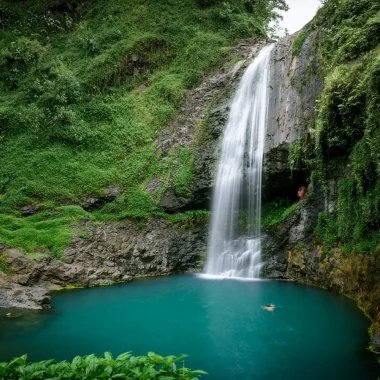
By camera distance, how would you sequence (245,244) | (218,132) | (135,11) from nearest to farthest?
(245,244) < (218,132) < (135,11)

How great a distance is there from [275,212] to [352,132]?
5.22 m

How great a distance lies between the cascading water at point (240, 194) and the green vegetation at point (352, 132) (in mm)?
2772

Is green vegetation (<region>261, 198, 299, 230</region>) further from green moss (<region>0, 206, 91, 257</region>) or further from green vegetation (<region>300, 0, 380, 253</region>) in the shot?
green moss (<region>0, 206, 91, 257</region>)

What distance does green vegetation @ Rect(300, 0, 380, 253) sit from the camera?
8.86 meters

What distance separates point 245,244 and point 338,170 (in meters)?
4.71

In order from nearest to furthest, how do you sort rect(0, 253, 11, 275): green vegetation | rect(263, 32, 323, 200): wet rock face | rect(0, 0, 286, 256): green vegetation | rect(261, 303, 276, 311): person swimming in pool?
rect(261, 303, 276, 311): person swimming in pool, rect(0, 253, 11, 275): green vegetation, rect(263, 32, 323, 200): wet rock face, rect(0, 0, 286, 256): green vegetation

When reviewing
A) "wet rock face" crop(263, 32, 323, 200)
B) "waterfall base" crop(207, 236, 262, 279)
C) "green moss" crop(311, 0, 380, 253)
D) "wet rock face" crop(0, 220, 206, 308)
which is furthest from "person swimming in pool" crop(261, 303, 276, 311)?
"wet rock face" crop(263, 32, 323, 200)

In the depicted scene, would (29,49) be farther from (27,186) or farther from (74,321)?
(74,321)

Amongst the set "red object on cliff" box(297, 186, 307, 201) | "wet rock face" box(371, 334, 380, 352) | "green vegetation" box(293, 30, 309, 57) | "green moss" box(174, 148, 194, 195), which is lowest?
"wet rock face" box(371, 334, 380, 352)

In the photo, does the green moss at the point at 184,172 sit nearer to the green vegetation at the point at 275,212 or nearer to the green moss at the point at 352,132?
the green vegetation at the point at 275,212

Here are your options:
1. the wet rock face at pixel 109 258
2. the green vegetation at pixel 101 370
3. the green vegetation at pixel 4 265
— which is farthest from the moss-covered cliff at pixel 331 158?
the green vegetation at pixel 4 265

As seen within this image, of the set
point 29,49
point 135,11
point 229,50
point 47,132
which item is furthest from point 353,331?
point 135,11

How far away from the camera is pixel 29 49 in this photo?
21578 millimetres

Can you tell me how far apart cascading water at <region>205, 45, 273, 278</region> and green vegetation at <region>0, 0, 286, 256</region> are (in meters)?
1.73
